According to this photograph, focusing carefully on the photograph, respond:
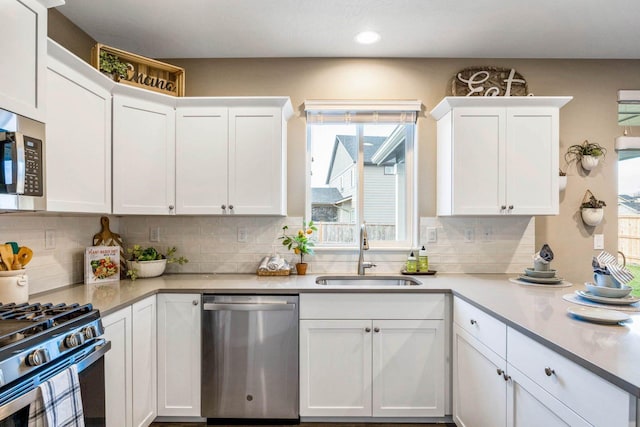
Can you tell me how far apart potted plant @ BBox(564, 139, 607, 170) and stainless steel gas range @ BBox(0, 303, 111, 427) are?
10.9 feet

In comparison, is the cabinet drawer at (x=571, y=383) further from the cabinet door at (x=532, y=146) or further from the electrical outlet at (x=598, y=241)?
the electrical outlet at (x=598, y=241)

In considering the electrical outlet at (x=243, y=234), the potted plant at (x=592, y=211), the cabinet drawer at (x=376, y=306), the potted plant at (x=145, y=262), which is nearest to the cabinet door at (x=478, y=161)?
the cabinet drawer at (x=376, y=306)

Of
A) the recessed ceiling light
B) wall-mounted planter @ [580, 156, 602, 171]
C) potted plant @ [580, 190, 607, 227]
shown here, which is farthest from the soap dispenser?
the recessed ceiling light

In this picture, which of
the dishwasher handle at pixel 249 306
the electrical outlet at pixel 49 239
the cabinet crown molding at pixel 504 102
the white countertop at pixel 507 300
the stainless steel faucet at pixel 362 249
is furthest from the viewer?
the stainless steel faucet at pixel 362 249

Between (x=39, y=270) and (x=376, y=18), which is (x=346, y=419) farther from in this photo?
(x=376, y=18)

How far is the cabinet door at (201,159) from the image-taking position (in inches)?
101

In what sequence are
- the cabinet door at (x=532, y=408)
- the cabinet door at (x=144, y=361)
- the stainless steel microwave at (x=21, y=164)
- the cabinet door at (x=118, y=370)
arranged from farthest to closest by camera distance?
the cabinet door at (x=144, y=361)
the cabinet door at (x=118, y=370)
the stainless steel microwave at (x=21, y=164)
the cabinet door at (x=532, y=408)

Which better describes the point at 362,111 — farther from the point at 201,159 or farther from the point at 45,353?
the point at 45,353

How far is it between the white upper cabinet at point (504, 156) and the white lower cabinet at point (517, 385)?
2.74ft

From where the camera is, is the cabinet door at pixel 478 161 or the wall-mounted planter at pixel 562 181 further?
the wall-mounted planter at pixel 562 181

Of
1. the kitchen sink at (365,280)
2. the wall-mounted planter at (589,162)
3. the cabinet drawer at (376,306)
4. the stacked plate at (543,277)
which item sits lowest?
the cabinet drawer at (376,306)

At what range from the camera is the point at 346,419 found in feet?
7.52

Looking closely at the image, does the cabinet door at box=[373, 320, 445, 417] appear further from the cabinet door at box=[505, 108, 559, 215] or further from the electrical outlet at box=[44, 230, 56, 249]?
the electrical outlet at box=[44, 230, 56, 249]

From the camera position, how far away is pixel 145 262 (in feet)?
8.50
